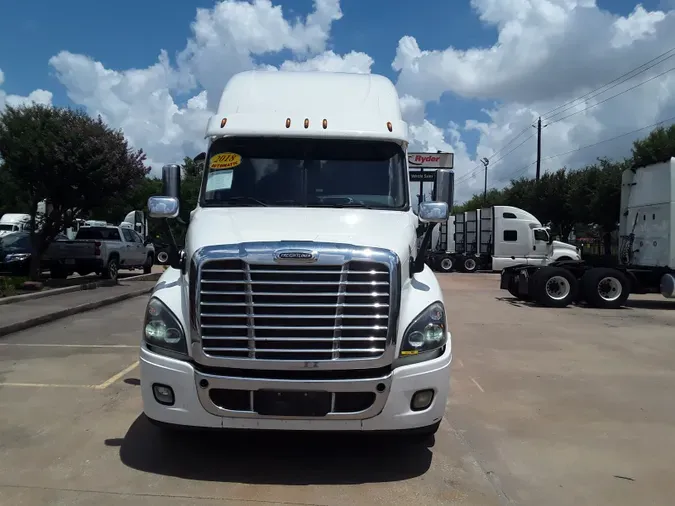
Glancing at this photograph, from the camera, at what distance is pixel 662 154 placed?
30.6 meters

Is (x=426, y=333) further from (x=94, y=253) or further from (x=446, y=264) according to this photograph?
(x=446, y=264)

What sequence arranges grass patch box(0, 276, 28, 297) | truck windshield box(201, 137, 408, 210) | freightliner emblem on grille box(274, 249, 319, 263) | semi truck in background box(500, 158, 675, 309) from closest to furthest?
freightliner emblem on grille box(274, 249, 319, 263), truck windshield box(201, 137, 408, 210), grass patch box(0, 276, 28, 297), semi truck in background box(500, 158, 675, 309)

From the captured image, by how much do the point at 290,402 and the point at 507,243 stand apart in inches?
1129

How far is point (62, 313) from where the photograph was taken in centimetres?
1288

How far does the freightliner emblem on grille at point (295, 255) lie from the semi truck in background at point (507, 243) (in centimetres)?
2700

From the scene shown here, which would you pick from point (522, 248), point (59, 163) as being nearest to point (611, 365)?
point (59, 163)

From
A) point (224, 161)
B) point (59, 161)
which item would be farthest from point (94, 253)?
point (224, 161)

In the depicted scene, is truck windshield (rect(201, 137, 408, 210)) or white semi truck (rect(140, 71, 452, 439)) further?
truck windshield (rect(201, 137, 408, 210))

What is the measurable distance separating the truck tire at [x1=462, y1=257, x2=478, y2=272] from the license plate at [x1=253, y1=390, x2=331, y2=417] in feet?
99.1

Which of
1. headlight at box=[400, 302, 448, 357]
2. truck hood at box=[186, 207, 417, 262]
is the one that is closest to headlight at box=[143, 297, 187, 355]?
truck hood at box=[186, 207, 417, 262]

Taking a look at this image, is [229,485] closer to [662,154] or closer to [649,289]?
[649,289]

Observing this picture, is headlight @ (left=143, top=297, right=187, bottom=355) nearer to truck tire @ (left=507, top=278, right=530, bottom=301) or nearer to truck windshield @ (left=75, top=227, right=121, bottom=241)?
truck tire @ (left=507, top=278, right=530, bottom=301)

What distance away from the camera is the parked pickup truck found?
65.6 ft

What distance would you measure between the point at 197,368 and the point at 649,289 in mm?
15489
